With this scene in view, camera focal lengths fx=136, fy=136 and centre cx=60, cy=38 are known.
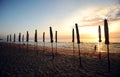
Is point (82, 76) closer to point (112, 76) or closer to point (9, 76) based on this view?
point (112, 76)

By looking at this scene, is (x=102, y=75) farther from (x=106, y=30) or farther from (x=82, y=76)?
(x=106, y=30)

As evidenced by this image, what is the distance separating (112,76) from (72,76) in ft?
9.44

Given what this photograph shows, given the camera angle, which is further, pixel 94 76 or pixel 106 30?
pixel 106 30

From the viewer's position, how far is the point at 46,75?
1002 cm

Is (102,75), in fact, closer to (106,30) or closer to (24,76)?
(106,30)

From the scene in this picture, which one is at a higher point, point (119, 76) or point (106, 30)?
point (106, 30)

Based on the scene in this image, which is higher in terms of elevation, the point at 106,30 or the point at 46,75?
the point at 106,30

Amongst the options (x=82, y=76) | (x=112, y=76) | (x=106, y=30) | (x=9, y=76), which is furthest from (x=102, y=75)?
(x=9, y=76)

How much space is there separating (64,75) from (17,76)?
3.37 metres

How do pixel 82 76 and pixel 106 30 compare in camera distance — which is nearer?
pixel 82 76

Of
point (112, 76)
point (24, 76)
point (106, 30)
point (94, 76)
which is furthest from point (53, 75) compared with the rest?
point (106, 30)

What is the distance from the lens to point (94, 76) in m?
9.79

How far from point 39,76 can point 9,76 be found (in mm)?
2078

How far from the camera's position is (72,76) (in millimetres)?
9789
